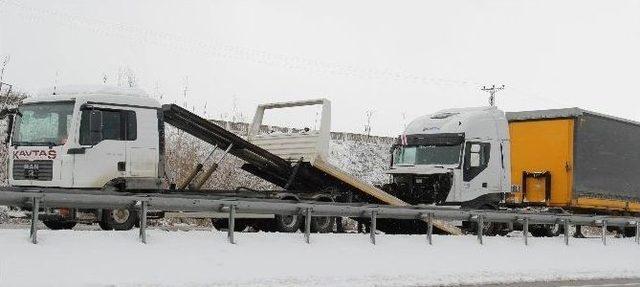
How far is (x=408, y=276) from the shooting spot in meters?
12.3

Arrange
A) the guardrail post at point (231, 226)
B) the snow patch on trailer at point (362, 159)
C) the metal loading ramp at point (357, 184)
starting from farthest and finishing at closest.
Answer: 1. the snow patch on trailer at point (362, 159)
2. the metal loading ramp at point (357, 184)
3. the guardrail post at point (231, 226)

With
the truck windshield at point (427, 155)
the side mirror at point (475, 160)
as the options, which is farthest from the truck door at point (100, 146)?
the side mirror at point (475, 160)

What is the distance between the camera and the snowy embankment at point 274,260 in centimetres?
895

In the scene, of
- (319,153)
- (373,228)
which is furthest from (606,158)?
(373,228)

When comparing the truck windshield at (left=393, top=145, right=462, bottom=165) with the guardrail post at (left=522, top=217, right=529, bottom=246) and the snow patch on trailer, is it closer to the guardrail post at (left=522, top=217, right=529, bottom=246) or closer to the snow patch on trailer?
the guardrail post at (left=522, top=217, right=529, bottom=246)

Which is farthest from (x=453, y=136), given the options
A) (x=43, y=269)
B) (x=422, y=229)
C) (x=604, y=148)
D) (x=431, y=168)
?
(x=43, y=269)

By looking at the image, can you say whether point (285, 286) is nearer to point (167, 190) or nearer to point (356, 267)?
point (356, 267)

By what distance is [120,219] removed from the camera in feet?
45.4

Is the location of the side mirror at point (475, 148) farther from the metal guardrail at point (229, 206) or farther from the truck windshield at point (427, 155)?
the metal guardrail at point (229, 206)

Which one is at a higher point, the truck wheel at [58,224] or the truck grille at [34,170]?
the truck grille at [34,170]

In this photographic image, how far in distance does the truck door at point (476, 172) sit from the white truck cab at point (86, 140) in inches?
322

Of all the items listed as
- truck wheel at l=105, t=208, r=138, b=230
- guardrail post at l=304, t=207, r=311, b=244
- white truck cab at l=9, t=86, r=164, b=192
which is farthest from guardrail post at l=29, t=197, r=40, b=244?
white truck cab at l=9, t=86, r=164, b=192

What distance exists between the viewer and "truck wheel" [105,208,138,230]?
1370 centimetres

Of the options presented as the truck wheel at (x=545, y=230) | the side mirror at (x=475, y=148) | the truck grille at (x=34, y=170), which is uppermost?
the side mirror at (x=475, y=148)
